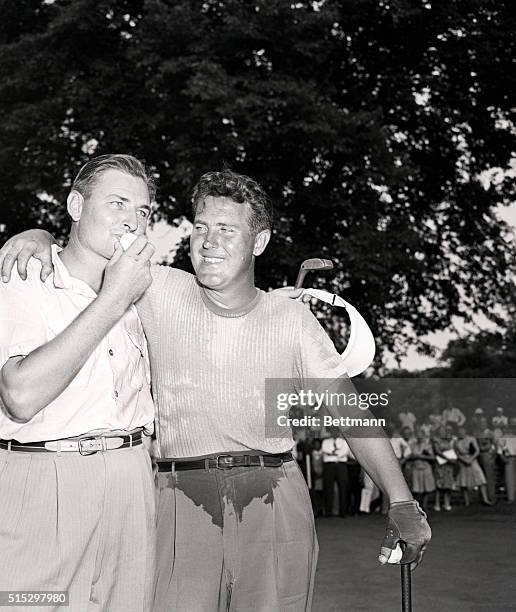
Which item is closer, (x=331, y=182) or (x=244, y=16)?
(x=244, y=16)

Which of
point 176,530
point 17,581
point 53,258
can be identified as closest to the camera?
point 17,581

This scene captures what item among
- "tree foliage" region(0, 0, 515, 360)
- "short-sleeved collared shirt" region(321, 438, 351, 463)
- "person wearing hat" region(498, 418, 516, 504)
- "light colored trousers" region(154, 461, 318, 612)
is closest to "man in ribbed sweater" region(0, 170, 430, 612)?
"light colored trousers" region(154, 461, 318, 612)

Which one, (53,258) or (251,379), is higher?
(53,258)

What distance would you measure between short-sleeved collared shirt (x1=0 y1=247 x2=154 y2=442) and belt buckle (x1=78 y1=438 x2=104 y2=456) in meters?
0.04

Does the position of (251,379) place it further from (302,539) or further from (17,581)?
(17,581)

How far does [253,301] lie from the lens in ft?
11.9

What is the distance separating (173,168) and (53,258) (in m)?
12.6

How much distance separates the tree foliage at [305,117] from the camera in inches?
567

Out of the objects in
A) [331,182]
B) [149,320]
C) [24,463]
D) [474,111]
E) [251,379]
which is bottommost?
[24,463]

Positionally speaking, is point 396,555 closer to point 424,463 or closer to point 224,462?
point 224,462

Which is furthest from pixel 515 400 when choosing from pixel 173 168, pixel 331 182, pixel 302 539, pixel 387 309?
pixel 302 539

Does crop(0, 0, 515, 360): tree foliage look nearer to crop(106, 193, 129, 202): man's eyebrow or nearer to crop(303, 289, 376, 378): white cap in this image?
crop(303, 289, 376, 378): white cap

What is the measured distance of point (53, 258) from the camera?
3105 mm

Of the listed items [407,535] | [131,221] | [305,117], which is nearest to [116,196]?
[131,221]
